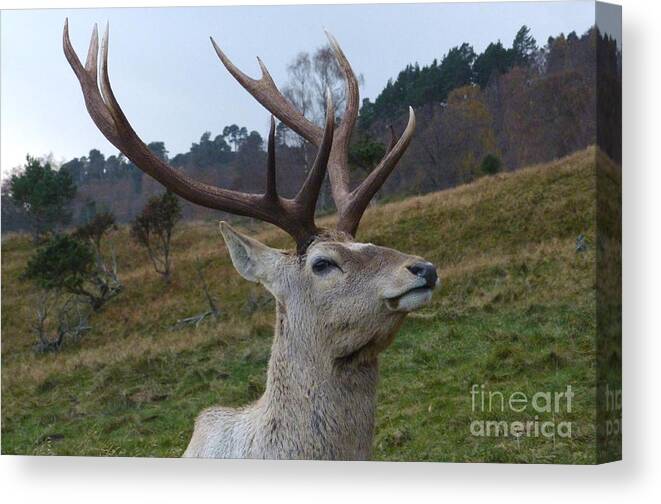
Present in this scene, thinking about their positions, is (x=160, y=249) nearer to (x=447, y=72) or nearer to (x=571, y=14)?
(x=447, y=72)

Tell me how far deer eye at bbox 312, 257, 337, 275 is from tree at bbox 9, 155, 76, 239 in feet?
10.6

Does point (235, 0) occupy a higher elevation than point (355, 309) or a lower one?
higher

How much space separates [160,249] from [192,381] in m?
1.03

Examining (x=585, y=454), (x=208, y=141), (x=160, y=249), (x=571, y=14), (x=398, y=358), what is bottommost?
(x=585, y=454)

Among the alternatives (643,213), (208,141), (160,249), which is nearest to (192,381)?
A: (160,249)

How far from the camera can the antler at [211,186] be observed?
5.43 metres

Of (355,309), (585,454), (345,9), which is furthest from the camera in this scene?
(345,9)

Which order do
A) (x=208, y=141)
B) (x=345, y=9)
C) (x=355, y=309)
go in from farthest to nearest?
(x=208, y=141), (x=345, y=9), (x=355, y=309)

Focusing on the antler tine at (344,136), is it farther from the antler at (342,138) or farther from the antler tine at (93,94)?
the antler tine at (93,94)

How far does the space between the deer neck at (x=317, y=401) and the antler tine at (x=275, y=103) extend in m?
1.48

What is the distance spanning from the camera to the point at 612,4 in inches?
270

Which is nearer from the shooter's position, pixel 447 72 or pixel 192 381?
pixel 447 72

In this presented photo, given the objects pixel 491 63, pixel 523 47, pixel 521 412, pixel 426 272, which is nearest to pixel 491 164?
pixel 491 63

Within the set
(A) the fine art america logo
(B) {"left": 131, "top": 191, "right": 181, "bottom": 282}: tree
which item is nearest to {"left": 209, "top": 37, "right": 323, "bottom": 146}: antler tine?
(B) {"left": 131, "top": 191, "right": 181, "bottom": 282}: tree
